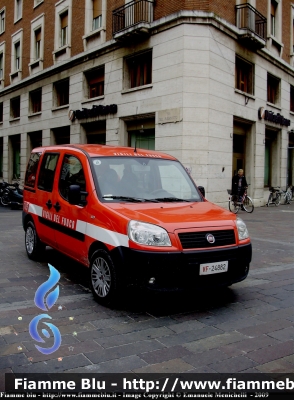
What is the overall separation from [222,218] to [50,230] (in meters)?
2.78

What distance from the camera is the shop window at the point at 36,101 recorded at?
25.5 m

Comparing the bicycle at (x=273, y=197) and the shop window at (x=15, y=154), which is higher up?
the shop window at (x=15, y=154)

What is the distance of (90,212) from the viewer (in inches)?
196

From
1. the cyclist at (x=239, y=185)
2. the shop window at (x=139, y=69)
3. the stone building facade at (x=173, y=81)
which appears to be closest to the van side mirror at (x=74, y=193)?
the stone building facade at (x=173, y=81)

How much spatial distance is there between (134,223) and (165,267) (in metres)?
0.57

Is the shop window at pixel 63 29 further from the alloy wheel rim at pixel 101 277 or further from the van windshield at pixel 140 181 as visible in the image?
the alloy wheel rim at pixel 101 277

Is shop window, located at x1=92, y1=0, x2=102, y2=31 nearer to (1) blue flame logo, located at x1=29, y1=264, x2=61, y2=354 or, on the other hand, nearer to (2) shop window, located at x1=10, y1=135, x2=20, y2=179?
(2) shop window, located at x1=10, y1=135, x2=20, y2=179

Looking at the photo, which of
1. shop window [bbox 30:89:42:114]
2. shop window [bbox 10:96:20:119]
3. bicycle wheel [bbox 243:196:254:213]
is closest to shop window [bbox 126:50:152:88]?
Result: bicycle wheel [bbox 243:196:254:213]

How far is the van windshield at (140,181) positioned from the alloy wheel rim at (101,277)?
78 centimetres

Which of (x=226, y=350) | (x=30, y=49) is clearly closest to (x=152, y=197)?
(x=226, y=350)

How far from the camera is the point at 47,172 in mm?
6500

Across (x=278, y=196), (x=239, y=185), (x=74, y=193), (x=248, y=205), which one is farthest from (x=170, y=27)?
(x=74, y=193)

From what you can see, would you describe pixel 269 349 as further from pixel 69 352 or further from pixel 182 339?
pixel 69 352

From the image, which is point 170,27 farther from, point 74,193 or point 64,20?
point 74,193
